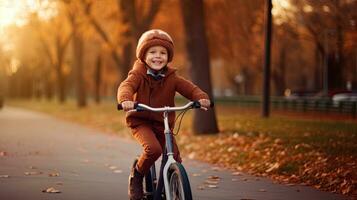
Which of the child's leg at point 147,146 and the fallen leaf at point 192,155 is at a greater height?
the child's leg at point 147,146

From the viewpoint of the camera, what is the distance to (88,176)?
31.8 feet

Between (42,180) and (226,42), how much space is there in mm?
34014

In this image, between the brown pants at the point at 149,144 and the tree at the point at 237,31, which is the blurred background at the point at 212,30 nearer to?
the tree at the point at 237,31

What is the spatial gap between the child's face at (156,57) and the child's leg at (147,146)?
563mm

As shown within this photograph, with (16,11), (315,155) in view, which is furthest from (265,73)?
(16,11)

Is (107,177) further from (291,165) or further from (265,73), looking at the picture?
(265,73)

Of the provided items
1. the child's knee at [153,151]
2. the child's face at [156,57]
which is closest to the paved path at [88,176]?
the child's knee at [153,151]

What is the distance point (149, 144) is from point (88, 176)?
12.6 ft

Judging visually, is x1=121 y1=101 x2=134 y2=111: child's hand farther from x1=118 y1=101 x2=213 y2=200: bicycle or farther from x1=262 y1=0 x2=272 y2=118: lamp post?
x1=262 y1=0 x2=272 y2=118: lamp post

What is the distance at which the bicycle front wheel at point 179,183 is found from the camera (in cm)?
541

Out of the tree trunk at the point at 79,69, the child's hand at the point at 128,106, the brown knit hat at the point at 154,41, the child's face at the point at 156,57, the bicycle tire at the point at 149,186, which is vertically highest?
the tree trunk at the point at 79,69

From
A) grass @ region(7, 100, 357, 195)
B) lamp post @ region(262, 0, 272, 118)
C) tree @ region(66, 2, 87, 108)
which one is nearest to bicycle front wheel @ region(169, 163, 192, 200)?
grass @ region(7, 100, 357, 195)

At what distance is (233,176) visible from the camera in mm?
9945

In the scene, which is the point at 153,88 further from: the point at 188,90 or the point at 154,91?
the point at 188,90
